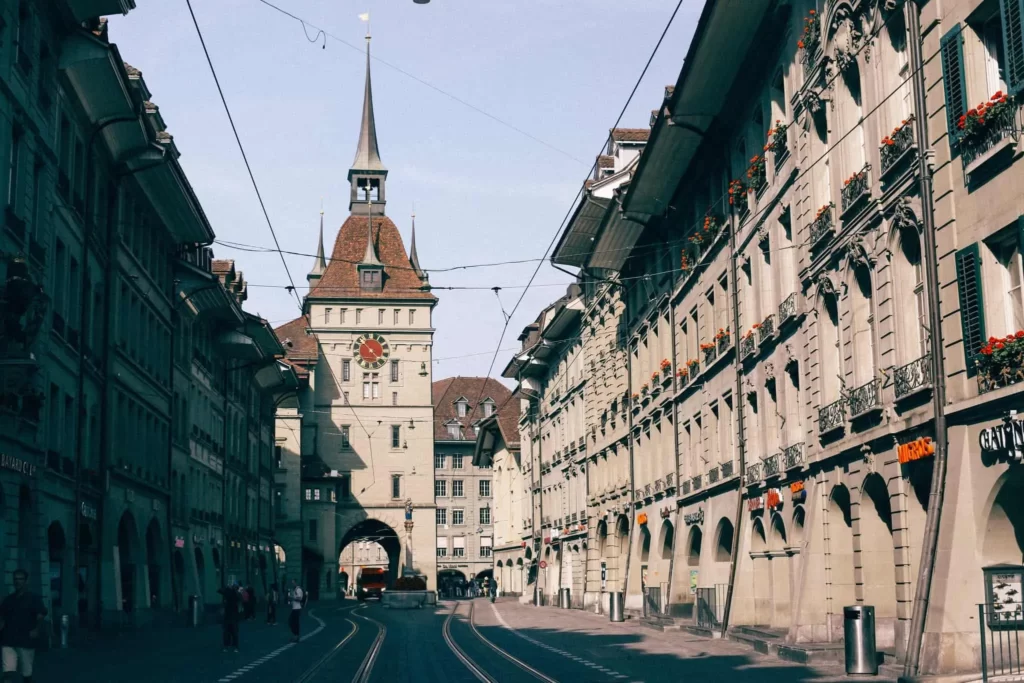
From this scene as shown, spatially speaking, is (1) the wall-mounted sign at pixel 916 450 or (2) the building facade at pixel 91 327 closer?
→ (1) the wall-mounted sign at pixel 916 450

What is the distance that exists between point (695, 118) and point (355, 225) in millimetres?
80559

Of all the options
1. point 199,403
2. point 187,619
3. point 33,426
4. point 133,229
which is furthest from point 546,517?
point 33,426

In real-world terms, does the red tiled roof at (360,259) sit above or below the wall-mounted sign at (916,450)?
above

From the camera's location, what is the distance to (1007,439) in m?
17.0

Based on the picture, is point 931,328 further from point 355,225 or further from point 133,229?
point 355,225

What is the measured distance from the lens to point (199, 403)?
5562 centimetres

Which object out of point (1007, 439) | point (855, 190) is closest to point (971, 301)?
point (1007, 439)

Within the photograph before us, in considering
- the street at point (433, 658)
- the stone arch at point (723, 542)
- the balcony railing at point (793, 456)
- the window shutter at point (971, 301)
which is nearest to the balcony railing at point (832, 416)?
the balcony railing at point (793, 456)

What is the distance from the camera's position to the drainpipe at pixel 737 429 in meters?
32.0

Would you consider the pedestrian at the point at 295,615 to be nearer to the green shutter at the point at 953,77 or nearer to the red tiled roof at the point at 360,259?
the green shutter at the point at 953,77

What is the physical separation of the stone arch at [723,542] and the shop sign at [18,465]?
54.5ft

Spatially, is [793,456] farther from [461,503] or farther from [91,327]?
[461,503]

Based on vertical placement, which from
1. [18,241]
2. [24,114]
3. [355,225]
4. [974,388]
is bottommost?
[974,388]

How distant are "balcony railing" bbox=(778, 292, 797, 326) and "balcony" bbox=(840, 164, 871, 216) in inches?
149
